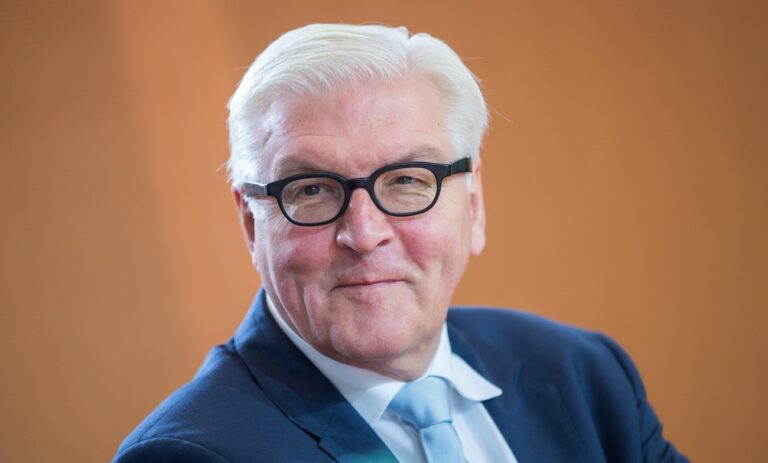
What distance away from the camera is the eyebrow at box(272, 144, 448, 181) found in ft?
4.65

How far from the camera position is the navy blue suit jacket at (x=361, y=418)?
136cm

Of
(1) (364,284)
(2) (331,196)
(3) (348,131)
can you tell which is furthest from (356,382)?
(3) (348,131)

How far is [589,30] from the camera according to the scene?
9.47ft

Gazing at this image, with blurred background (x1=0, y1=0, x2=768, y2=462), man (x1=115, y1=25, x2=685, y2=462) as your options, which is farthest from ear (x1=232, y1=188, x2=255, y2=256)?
blurred background (x1=0, y1=0, x2=768, y2=462)

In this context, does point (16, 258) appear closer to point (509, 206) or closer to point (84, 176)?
point (84, 176)

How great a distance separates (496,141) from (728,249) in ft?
2.90

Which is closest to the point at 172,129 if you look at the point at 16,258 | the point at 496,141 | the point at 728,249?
the point at 16,258

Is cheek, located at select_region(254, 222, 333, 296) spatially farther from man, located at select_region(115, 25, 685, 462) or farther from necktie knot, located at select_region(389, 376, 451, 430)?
necktie knot, located at select_region(389, 376, 451, 430)

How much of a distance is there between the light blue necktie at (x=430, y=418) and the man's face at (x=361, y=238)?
8 centimetres

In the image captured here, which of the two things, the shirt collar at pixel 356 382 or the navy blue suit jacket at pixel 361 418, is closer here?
the navy blue suit jacket at pixel 361 418

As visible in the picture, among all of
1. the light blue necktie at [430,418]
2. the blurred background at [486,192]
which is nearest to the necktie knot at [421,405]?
the light blue necktie at [430,418]

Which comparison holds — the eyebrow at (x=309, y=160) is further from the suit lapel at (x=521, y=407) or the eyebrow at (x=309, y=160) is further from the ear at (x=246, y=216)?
the suit lapel at (x=521, y=407)

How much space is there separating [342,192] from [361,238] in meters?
0.09

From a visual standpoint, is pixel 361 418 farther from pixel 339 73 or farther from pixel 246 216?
pixel 339 73
